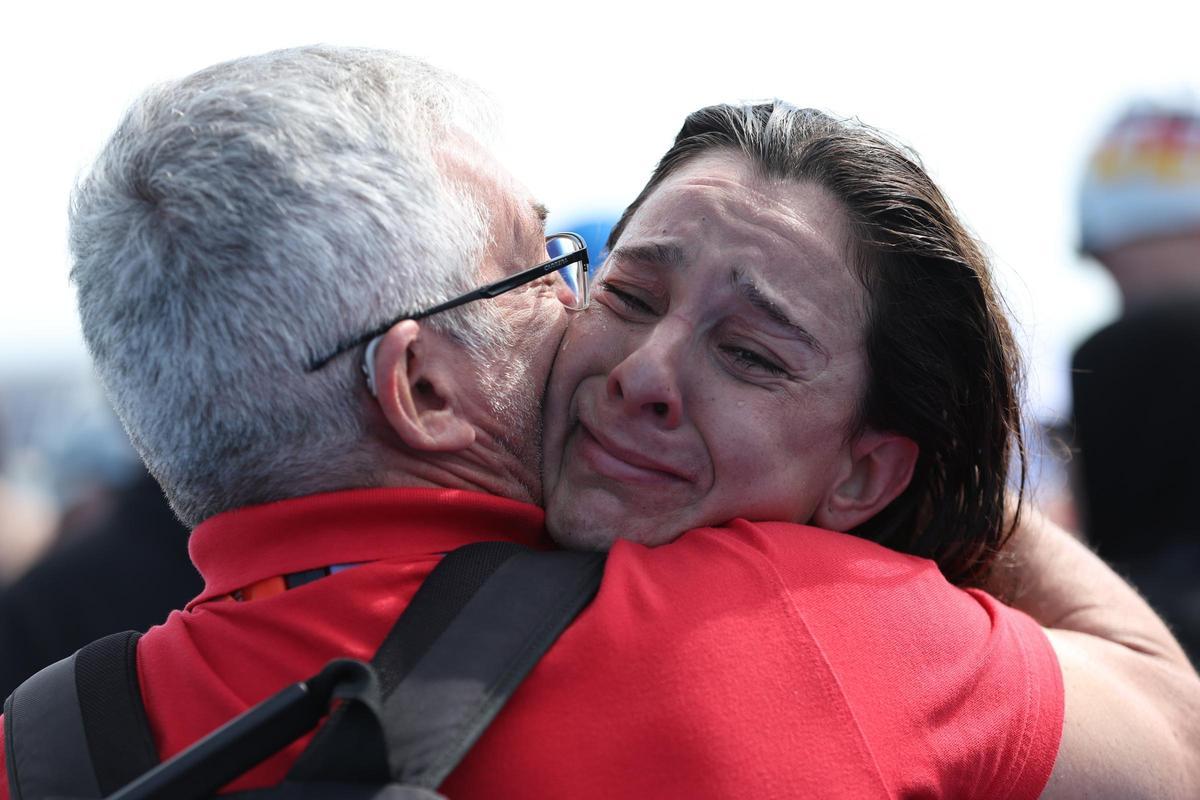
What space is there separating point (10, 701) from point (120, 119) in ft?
3.39

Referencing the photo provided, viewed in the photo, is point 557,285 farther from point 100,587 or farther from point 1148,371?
point 1148,371

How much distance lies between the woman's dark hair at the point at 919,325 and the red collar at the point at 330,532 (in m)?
0.94

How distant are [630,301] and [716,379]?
28 centimetres

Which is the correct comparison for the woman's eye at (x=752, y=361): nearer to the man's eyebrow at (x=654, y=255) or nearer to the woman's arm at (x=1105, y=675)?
the man's eyebrow at (x=654, y=255)

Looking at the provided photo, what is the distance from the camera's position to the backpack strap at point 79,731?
1.70 m

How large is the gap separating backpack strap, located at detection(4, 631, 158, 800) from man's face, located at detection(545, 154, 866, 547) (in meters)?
0.83

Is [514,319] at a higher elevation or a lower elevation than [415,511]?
higher

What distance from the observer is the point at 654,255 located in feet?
7.87

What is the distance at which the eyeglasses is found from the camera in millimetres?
1984

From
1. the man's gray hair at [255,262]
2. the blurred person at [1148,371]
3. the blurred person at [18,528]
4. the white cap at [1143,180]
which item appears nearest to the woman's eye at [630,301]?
the man's gray hair at [255,262]

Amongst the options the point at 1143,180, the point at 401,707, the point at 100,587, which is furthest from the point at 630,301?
the point at 1143,180

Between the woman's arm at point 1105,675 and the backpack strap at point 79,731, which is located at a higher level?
the backpack strap at point 79,731

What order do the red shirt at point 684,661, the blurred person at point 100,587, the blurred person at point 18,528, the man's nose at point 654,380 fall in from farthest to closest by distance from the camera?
the blurred person at point 18,528
the blurred person at point 100,587
the man's nose at point 654,380
the red shirt at point 684,661

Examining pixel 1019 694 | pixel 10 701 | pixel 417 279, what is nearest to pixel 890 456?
pixel 1019 694
